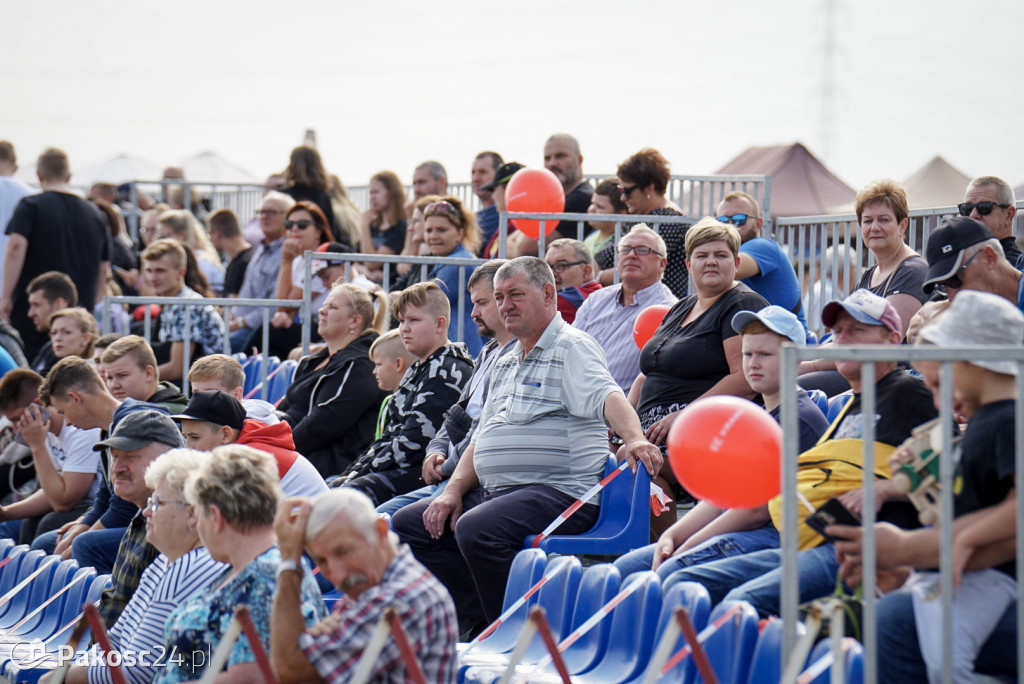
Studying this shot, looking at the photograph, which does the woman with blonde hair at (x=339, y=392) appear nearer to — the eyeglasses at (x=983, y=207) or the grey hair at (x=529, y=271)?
the grey hair at (x=529, y=271)

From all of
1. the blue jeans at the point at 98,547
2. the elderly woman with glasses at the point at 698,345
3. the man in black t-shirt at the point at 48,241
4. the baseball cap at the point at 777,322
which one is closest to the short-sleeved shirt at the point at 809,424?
the baseball cap at the point at 777,322

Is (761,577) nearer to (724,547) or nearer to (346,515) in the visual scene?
(724,547)

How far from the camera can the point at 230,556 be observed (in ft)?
12.5

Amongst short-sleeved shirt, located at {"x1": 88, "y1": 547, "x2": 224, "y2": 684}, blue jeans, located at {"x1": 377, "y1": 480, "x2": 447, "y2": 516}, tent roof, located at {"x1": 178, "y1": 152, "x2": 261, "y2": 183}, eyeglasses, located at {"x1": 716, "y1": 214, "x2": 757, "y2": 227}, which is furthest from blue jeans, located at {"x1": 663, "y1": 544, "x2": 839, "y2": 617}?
tent roof, located at {"x1": 178, "y1": 152, "x2": 261, "y2": 183}

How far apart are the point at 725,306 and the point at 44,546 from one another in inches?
151

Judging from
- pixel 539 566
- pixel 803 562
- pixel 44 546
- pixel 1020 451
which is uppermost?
pixel 1020 451

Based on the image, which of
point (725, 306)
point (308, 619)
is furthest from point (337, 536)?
point (725, 306)

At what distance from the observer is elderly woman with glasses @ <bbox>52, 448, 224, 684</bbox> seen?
413 centimetres

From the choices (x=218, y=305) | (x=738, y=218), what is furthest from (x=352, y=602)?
(x=218, y=305)

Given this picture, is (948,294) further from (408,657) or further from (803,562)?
(408,657)

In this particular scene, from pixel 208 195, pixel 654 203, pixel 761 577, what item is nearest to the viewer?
pixel 761 577

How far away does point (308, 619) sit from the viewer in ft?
11.5

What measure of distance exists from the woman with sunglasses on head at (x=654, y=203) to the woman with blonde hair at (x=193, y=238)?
4994 mm

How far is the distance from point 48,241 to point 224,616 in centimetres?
739
